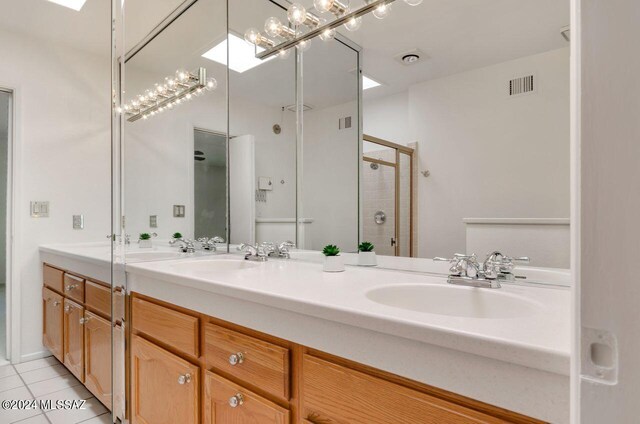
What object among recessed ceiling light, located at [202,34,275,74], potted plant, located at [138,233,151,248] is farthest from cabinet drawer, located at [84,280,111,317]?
recessed ceiling light, located at [202,34,275,74]

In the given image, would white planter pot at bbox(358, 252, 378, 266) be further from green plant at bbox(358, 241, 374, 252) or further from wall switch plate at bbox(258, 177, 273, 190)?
wall switch plate at bbox(258, 177, 273, 190)

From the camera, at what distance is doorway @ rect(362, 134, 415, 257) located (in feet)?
4.46

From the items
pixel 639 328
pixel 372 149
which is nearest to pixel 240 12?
pixel 372 149

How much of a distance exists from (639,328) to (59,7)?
Result: 3.14 metres

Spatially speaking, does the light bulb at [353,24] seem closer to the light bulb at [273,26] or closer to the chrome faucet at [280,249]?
the light bulb at [273,26]

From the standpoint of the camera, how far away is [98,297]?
1.87m

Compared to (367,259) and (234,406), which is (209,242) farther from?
(234,406)

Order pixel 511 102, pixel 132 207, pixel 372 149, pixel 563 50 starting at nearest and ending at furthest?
1. pixel 563 50
2. pixel 511 102
3. pixel 372 149
4. pixel 132 207

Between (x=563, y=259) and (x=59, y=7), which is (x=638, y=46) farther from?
(x=59, y=7)

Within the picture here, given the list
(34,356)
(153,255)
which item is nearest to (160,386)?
(153,255)

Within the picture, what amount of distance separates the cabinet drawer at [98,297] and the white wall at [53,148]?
3.43 ft

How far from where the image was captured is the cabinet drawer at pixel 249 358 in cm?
92

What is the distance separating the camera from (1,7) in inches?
89.4

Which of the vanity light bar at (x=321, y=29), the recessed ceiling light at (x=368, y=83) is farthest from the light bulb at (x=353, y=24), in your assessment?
the recessed ceiling light at (x=368, y=83)
